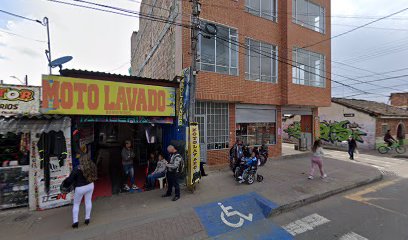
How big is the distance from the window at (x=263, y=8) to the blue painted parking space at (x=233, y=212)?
9727 millimetres

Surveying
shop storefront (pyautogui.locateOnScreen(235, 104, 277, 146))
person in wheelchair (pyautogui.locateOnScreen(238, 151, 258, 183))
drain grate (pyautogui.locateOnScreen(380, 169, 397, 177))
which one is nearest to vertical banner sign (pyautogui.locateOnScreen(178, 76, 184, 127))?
person in wheelchair (pyautogui.locateOnScreen(238, 151, 258, 183))

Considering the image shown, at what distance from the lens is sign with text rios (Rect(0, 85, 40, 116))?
4977 mm

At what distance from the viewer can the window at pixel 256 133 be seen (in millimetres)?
10820

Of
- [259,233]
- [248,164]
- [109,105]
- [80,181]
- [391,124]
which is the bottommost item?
[259,233]

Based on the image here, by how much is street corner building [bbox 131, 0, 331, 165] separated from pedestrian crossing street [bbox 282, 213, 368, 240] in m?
4.67

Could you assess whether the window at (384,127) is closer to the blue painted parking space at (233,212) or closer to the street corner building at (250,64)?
the street corner building at (250,64)

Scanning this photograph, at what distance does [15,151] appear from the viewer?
527 centimetres

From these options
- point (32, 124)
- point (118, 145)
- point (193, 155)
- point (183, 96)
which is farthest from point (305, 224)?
point (118, 145)

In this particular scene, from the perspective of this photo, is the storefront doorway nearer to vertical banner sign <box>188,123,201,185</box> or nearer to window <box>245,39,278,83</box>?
vertical banner sign <box>188,123,201,185</box>

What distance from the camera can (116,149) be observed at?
1351 cm

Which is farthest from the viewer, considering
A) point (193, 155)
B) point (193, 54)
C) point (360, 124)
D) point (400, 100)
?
point (400, 100)

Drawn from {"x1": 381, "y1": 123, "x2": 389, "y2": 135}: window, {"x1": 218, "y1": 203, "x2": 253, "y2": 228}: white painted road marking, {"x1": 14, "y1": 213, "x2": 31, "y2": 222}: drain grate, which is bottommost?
{"x1": 218, "y1": 203, "x2": 253, "y2": 228}: white painted road marking

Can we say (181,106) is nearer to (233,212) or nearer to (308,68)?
(233,212)

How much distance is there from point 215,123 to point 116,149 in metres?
7.92
